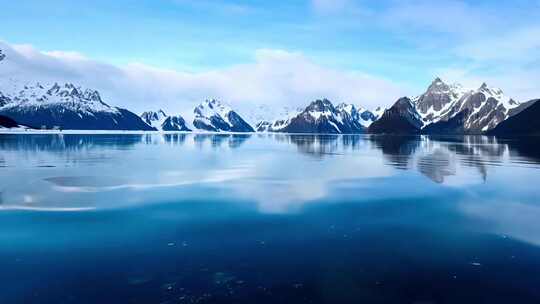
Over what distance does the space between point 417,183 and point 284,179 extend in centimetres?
1345

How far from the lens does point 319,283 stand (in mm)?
15766

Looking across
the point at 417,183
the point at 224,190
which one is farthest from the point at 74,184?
the point at 417,183

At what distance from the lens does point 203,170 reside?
52.8m

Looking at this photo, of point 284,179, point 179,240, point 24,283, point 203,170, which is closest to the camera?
point 24,283

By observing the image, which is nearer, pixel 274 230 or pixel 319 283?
pixel 319 283

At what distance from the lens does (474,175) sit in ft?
159

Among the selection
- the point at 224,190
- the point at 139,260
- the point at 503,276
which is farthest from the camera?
the point at 224,190

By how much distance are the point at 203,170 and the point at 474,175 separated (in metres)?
32.2

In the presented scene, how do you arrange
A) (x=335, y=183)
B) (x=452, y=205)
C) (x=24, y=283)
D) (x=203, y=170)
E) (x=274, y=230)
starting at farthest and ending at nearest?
(x=203, y=170) → (x=335, y=183) → (x=452, y=205) → (x=274, y=230) → (x=24, y=283)

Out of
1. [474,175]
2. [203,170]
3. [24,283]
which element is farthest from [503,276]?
[203,170]

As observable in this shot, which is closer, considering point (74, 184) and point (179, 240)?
point (179, 240)

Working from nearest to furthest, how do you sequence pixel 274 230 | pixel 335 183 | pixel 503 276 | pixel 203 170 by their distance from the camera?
pixel 503 276, pixel 274 230, pixel 335 183, pixel 203 170

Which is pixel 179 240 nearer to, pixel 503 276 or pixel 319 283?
pixel 319 283

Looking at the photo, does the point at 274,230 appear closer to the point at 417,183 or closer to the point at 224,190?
the point at 224,190
